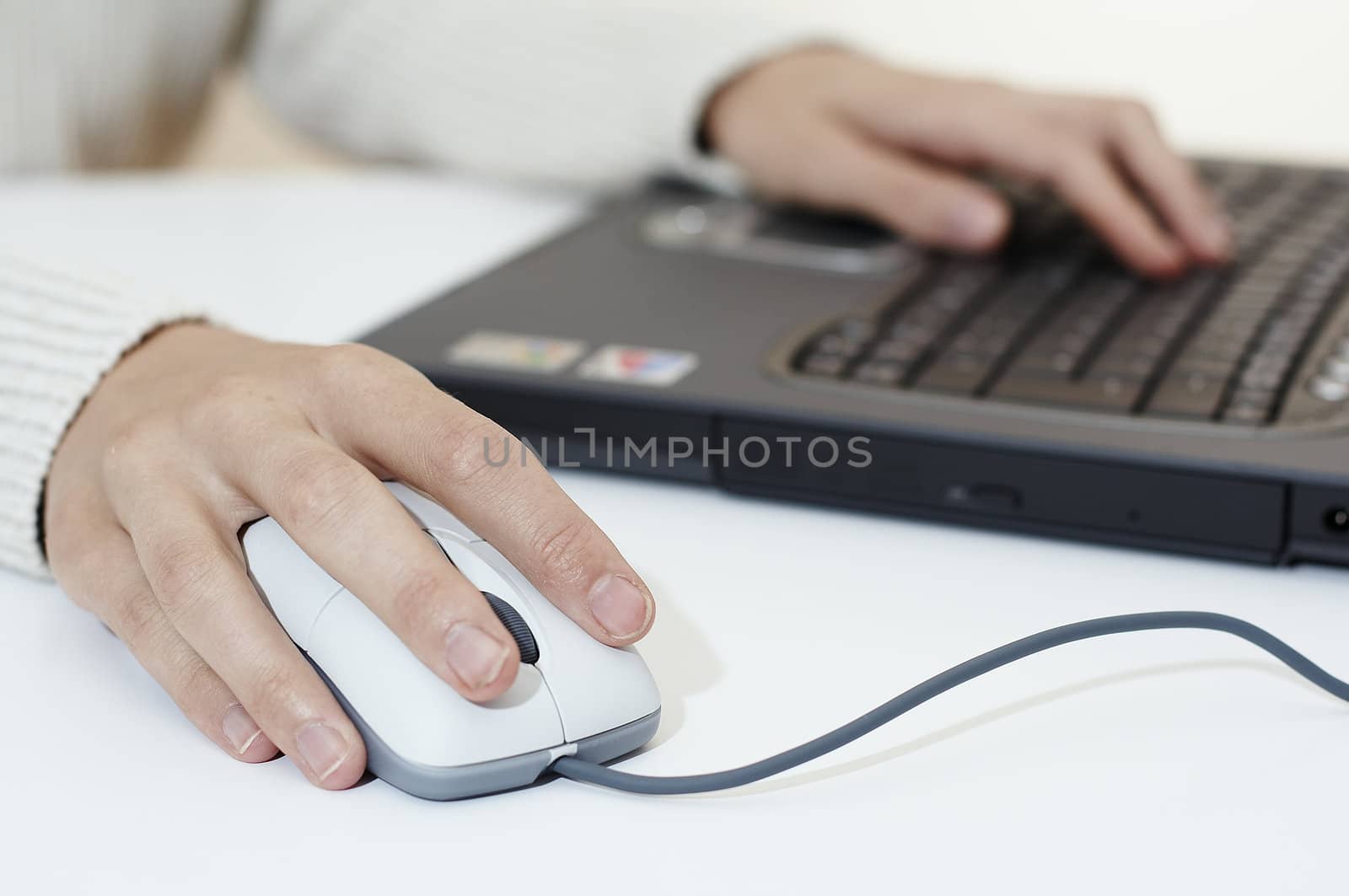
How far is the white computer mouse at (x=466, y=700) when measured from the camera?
34 cm

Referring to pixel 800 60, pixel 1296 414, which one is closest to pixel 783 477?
pixel 1296 414

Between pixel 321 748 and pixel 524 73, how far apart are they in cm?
69

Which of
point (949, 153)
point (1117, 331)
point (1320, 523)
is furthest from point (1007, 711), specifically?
point (949, 153)

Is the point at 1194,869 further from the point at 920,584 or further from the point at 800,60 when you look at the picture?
the point at 800,60

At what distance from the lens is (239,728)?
1.21 feet

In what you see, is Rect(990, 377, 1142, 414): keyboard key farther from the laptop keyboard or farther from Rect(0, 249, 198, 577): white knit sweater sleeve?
Rect(0, 249, 198, 577): white knit sweater sleeve

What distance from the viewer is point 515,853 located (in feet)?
1.07

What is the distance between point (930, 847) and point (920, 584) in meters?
0.14

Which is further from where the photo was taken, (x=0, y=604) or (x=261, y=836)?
(x=0, y=604)

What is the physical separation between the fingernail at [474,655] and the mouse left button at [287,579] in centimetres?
5

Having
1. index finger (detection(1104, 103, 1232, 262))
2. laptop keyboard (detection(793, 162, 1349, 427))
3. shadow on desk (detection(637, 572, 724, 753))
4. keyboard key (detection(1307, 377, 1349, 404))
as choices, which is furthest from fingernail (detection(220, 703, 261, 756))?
index finger (detection(1104, 103, 1232, 262))

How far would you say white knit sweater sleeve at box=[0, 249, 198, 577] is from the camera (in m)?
0.47

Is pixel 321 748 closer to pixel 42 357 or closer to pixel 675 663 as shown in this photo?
pixel 675 663

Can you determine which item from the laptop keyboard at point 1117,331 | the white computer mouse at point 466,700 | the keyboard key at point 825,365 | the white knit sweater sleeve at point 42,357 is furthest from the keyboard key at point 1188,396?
the white knit sweater sleeve at point 42,357
